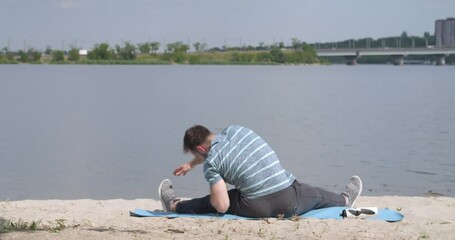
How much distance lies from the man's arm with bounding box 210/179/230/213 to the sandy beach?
130mm

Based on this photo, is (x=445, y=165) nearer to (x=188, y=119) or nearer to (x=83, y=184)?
(x=83, y=184)

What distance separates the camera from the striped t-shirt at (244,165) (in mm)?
7355

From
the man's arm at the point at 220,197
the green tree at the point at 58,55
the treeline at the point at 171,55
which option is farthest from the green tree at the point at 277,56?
the man's arm at the point at 220,197

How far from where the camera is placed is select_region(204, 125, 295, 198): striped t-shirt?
7.36 meters

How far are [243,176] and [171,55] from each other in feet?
355

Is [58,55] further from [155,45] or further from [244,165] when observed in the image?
[244,165]

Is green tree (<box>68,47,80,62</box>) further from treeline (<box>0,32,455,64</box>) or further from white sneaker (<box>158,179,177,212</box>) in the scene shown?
white sneaker (<box>158,179,177,212</box>)

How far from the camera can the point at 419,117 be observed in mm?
28141

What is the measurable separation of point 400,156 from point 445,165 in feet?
5.45

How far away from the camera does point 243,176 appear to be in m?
7.46

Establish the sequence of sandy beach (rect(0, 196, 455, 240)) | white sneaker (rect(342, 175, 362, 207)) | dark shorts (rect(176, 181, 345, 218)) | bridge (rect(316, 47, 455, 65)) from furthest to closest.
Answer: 1. bridge (rect(316, 47, 455, 65))
2. white sneaker (rect(342, 175, 362, 207))
3. dark shorts (rect(176, 181, 345, 218))
4. sandy beach (rect(0, 196, 455, 240))

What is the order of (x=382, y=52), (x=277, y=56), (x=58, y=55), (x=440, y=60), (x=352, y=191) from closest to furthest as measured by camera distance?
(x=352, y=191) < (x=382, y=52) < (x=58, y=55) < (x=440, y=60) < (x=277, y=56)

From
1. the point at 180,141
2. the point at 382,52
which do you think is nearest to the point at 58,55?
the point at 382,52

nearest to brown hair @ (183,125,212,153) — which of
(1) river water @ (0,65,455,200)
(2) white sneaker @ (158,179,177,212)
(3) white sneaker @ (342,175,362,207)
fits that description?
(2) white sneaker @ (158,179,177,212)
